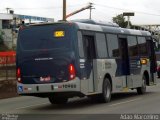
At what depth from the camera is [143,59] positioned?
2386cm

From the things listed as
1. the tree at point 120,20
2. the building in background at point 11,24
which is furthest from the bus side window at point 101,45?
the tree at point 120,20

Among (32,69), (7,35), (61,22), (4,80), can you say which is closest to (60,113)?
(32,69)

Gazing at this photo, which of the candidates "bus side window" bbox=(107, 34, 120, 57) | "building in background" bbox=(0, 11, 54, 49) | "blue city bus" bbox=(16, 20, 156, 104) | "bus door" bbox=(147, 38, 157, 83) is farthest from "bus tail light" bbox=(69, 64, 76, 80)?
"building in background" bbox=(0, 11, 54, 49)

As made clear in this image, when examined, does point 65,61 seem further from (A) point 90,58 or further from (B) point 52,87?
(A) point 90,58

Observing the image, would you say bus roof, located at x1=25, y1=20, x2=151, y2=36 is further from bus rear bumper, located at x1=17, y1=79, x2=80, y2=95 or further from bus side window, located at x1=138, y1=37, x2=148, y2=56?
bus rear bumper, located at x1=17, y1=79, x2=80, y2=95

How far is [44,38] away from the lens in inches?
686

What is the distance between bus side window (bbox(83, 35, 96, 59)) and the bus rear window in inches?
37.9

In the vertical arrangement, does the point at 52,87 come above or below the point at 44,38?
below

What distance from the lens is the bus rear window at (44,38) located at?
17156mm

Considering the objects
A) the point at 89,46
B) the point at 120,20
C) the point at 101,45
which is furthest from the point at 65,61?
the point at 120,20

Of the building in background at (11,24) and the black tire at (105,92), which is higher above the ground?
the building in background at (11,24)

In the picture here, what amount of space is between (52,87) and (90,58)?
211cm

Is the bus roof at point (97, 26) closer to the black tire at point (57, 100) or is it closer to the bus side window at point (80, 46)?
the bus side window at point (80, 46)

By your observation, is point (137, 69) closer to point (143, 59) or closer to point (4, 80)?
point (143, 59)
